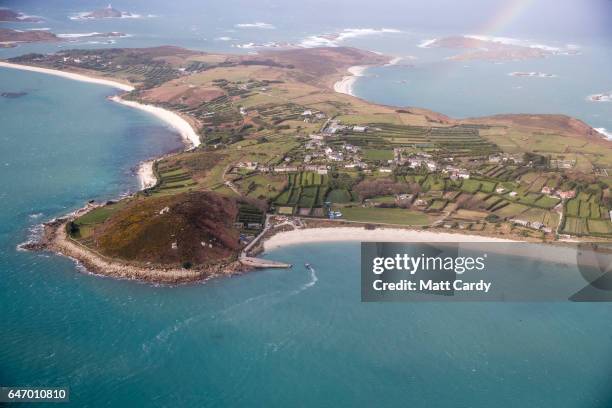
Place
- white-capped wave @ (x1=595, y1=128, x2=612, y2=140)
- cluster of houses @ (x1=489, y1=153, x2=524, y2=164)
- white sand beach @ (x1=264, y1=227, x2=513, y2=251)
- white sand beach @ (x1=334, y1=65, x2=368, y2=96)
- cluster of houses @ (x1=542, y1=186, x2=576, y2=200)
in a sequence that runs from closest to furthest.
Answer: white sand beach @ (x1=264, y1=227, x2=513, y2=251)
cluster of houses @ (x1=542, y1=186, x2=576, y2=200)
cluster of houses @ (x1=489, y1=153, x2=524, y2=164)
white-capped wave @ (x1=595, y1=128, x2=612, y2=140)
white sand beach @ (x1=334, y1=65, x2=368, y2=96)

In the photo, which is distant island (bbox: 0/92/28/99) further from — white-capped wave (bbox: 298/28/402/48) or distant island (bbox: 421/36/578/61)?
distant island (bbox: 421/36/578/61)

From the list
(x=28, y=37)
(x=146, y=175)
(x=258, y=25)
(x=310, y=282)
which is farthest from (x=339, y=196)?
(x=258, y=25)

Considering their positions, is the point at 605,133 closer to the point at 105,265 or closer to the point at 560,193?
the point at 560,193

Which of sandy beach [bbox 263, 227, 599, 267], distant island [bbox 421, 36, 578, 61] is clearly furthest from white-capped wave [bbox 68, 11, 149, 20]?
sandy beach [bbox 263, 227, 599, 267]

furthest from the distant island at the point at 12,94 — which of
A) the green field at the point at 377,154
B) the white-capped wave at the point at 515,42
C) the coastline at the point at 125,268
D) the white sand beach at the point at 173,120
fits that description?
the white-capped wave at the point at 515,42

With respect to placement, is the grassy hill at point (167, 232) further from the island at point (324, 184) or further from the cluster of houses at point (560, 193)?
the cluster of houses at point (560, 193)

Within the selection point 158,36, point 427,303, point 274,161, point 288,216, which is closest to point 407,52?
point 158,36
